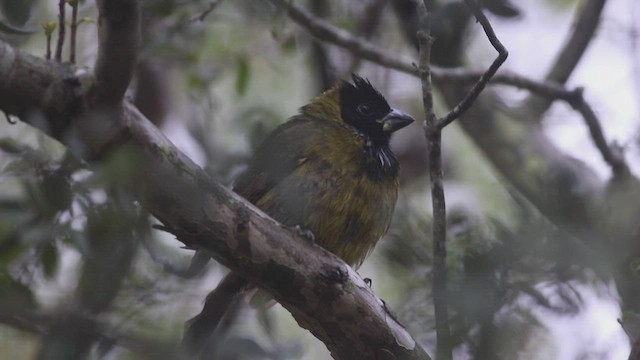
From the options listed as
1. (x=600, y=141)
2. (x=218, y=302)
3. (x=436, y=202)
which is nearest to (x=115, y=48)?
(x=436, y=202)

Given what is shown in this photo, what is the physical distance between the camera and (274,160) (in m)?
4.29

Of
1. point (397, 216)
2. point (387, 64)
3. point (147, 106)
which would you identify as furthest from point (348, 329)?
point (147, 106)

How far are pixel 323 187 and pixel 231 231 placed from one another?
37.9 inches

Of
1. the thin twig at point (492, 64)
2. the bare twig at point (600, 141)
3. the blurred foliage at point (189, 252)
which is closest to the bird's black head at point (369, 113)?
the blurred foliage at point (189, 252)

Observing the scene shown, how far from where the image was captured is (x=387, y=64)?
5281 mm

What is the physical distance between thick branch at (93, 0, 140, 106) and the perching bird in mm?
960

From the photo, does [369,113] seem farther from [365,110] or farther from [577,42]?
[577,42]

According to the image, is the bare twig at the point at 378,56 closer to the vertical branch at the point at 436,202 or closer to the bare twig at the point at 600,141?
the bare twig at the point at 600,141

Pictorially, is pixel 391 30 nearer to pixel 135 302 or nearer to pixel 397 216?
pixel 397 216

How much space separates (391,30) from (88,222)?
169 inches

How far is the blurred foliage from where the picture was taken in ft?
9.04

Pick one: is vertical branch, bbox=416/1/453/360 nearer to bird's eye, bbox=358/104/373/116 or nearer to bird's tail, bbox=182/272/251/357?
bird's tail, bbox=182/272/251/357

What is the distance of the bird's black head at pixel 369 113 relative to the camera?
4699 millimetres

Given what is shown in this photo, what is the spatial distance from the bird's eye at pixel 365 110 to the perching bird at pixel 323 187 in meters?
0.22
